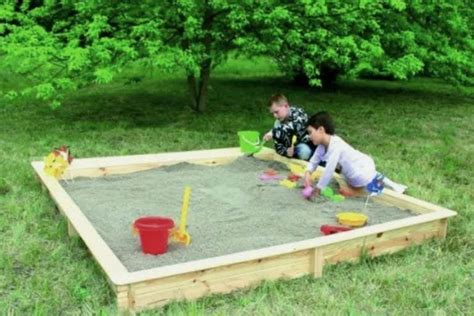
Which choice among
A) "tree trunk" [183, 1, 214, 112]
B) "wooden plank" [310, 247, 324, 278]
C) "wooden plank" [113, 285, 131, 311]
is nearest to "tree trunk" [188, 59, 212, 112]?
"tree trunk" [183, 1, 214, 112]

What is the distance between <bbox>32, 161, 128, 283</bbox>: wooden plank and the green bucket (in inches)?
68.0

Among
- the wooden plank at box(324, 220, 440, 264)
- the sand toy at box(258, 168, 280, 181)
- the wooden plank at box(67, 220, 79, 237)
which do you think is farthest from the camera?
the sand toy at box(258, 168, 280, 181)

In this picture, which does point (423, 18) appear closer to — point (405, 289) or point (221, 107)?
point (221, 107)

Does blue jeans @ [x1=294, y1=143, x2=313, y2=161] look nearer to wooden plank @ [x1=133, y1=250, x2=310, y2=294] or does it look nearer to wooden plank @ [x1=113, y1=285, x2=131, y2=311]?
wooden plank @ [x1=133, y1=250, x2=310, y2=294]

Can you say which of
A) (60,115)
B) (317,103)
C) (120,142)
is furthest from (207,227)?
(317,103)

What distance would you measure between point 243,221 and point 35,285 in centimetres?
128

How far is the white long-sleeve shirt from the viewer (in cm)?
419

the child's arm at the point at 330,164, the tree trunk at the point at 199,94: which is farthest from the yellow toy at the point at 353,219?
the tree trunk at the point at 199,94

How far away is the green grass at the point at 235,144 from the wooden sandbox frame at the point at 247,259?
61mm

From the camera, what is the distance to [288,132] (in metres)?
5.43

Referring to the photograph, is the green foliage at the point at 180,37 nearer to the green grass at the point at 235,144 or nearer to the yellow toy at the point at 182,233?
the green grass at the point at 235,144

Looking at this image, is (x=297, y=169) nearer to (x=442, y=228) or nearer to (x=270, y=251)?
(x=442, y=228)

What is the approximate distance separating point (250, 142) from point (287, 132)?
0.33 meters

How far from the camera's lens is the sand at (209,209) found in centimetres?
331
